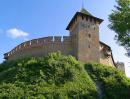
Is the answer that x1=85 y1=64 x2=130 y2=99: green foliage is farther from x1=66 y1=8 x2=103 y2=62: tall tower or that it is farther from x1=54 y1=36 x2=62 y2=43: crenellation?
x1=54 y1=36 x2=62 y2=43: crenellation

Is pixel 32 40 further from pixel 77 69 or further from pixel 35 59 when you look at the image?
pixel 77 69

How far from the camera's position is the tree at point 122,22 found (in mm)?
27578

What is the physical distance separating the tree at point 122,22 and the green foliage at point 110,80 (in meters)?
2.89

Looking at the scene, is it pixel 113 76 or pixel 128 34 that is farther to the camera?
pixel 113 76

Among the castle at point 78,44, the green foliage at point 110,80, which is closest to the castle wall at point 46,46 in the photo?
the castle at point 78,44

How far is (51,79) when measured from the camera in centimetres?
2819

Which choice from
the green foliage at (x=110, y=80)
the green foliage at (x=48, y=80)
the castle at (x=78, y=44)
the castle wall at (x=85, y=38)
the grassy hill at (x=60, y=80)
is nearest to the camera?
the green foliage at (x=48, y=80)

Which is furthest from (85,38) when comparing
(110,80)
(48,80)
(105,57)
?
(48,80)

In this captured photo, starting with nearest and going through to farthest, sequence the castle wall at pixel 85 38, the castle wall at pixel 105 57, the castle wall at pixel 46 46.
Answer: the castle wall at pixel 85 38 < the castle wall at pixel 46 46 < the castle wall at pixel 105 57

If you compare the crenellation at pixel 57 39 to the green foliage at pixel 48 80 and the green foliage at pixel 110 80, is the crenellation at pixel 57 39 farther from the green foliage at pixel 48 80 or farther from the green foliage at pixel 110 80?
the green foliage at pixel 110 80

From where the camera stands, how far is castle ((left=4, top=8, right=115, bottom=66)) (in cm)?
3247

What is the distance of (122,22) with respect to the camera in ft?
91.6

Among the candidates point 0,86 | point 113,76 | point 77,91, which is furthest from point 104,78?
point 0,86

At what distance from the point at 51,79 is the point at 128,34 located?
6860mm
